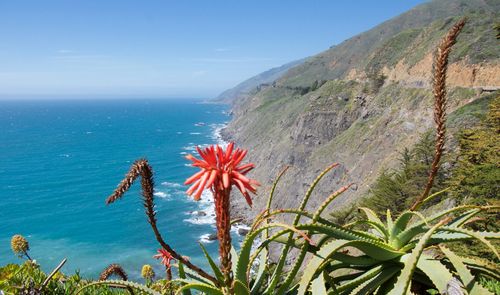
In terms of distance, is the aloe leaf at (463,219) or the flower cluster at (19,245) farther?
the flower cluster at (19,245)

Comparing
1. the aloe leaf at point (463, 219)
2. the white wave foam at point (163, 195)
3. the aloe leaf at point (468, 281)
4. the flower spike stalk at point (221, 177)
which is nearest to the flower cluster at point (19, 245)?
the flower spike stalk at point (221, 177)

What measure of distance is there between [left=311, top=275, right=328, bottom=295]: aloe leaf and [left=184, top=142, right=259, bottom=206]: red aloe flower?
3.94 feet

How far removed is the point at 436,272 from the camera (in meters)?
Answer: 3.00

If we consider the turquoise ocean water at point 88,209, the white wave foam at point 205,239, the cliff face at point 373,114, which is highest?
the cliff face at point 373,114

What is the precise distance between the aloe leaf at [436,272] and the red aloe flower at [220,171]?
5.47ft

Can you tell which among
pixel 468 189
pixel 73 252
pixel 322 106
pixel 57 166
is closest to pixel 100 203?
pixel 73 252

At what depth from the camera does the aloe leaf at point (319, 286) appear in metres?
3.00

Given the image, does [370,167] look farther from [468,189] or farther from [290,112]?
[290,112]

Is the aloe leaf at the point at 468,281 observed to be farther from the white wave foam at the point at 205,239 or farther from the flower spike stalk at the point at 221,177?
the white wave foam at the point at 205,239

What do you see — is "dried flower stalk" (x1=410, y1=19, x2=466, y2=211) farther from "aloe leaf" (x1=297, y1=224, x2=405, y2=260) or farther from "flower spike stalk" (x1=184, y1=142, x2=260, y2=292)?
"flower spike stalk" (x1=184, y1=142, x2=260, y2=292)

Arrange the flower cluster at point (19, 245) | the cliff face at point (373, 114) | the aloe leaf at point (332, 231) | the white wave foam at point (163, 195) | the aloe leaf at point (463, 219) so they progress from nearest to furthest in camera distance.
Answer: the aloe leaf at point (332, 231) < the aloe leaf at point (463, 219) < the flower cluster at point (19, 245) < the cliff face at point (373, 114) < the white wave foam at point (163, 195)

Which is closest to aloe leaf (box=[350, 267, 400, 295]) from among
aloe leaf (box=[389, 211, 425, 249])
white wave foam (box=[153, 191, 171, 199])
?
aloe leaf (box=[389, 211, 425, 249])

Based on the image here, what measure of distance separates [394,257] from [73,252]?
69.6 meters

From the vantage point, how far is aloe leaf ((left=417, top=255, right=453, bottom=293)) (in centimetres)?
287
